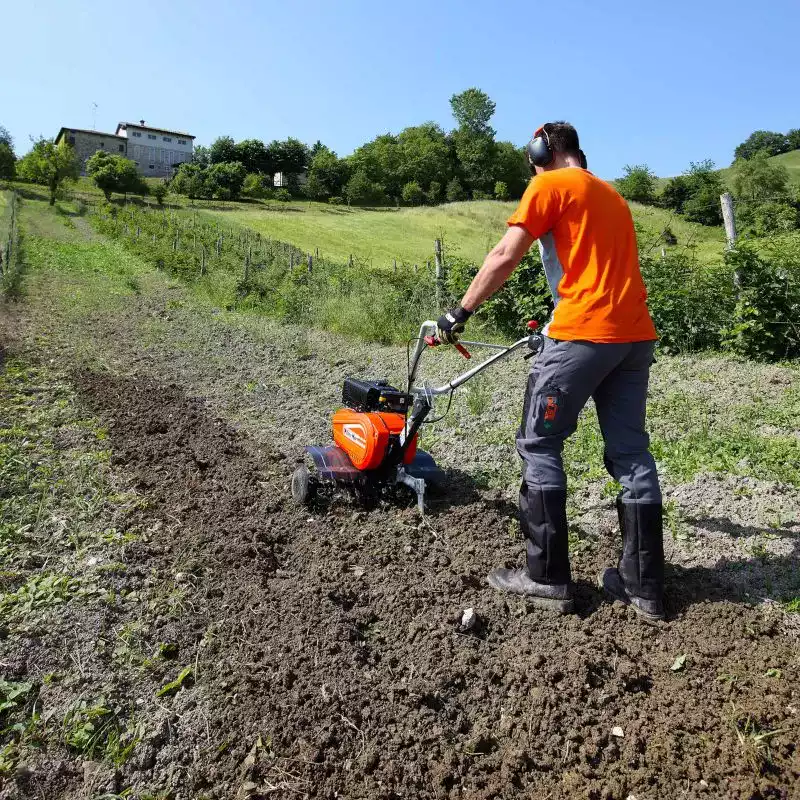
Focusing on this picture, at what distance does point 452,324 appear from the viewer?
10.5ft

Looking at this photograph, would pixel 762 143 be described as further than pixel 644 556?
Yes

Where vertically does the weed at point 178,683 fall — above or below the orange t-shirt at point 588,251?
below

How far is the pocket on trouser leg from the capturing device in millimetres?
2967

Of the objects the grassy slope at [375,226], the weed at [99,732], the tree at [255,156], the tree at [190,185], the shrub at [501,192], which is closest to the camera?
the weed at [99,732]

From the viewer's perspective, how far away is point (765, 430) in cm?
529

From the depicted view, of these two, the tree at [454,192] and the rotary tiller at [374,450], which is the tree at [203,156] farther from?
the rotary tiller at [374,450]

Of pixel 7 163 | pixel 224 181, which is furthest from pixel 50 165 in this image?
pixel 224 181

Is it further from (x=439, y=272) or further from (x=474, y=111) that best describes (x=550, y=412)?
(x=474, y=111)

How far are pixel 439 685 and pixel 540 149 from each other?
2.45 metres

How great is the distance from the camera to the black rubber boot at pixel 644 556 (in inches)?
117

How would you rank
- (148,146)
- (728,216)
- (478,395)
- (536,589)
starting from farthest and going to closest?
(148,146) → (728,216) → (478,395) → (536,589)

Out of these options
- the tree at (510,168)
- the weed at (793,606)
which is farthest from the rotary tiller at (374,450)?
the tree at (510,168)

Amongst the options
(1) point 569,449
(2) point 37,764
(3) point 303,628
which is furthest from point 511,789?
(1) point 569,449

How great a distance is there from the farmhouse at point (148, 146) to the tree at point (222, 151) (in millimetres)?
8790
